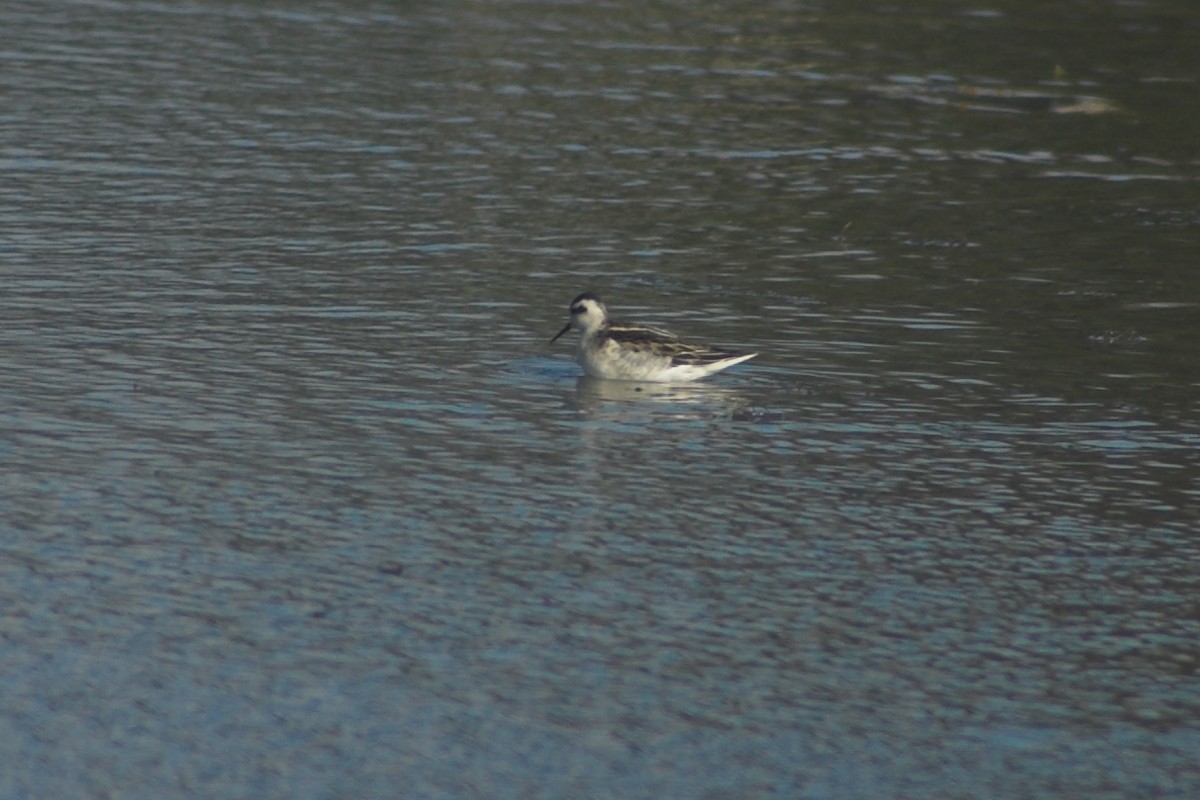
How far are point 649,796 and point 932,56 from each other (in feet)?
96.1

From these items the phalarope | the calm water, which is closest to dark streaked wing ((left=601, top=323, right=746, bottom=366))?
the phalarope

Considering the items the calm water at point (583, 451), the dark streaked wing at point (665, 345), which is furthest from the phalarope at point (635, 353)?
the calm water at point (583, 451)

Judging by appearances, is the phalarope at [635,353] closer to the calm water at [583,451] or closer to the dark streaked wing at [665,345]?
the dark streaked wing at [665,345]

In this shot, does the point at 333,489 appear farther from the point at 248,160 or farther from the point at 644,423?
the point at 248,160

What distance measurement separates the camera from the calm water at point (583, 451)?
991 cm

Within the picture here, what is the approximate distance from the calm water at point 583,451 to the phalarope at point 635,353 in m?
0.26

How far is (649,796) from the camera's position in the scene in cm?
918

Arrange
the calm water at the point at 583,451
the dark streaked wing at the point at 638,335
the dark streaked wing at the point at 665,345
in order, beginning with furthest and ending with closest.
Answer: the dark streaked wing at the point at 638,335 → the dark streaked wing at the point at 665,345 → the calm water at the point at 583,451

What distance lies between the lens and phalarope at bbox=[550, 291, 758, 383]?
1673 centimetres

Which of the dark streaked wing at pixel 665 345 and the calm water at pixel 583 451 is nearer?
the calm water at pixel 583 451

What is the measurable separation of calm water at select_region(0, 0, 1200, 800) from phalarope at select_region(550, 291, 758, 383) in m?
0.26

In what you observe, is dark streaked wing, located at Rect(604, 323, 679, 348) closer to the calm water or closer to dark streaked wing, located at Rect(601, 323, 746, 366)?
dark streaked wing, located at Rect(601, 323, 746, 366)

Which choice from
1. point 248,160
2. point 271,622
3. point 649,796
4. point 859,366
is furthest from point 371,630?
point 248,160

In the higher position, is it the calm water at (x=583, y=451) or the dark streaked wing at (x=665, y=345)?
the dark streaked wing at (x=665, y=345)
